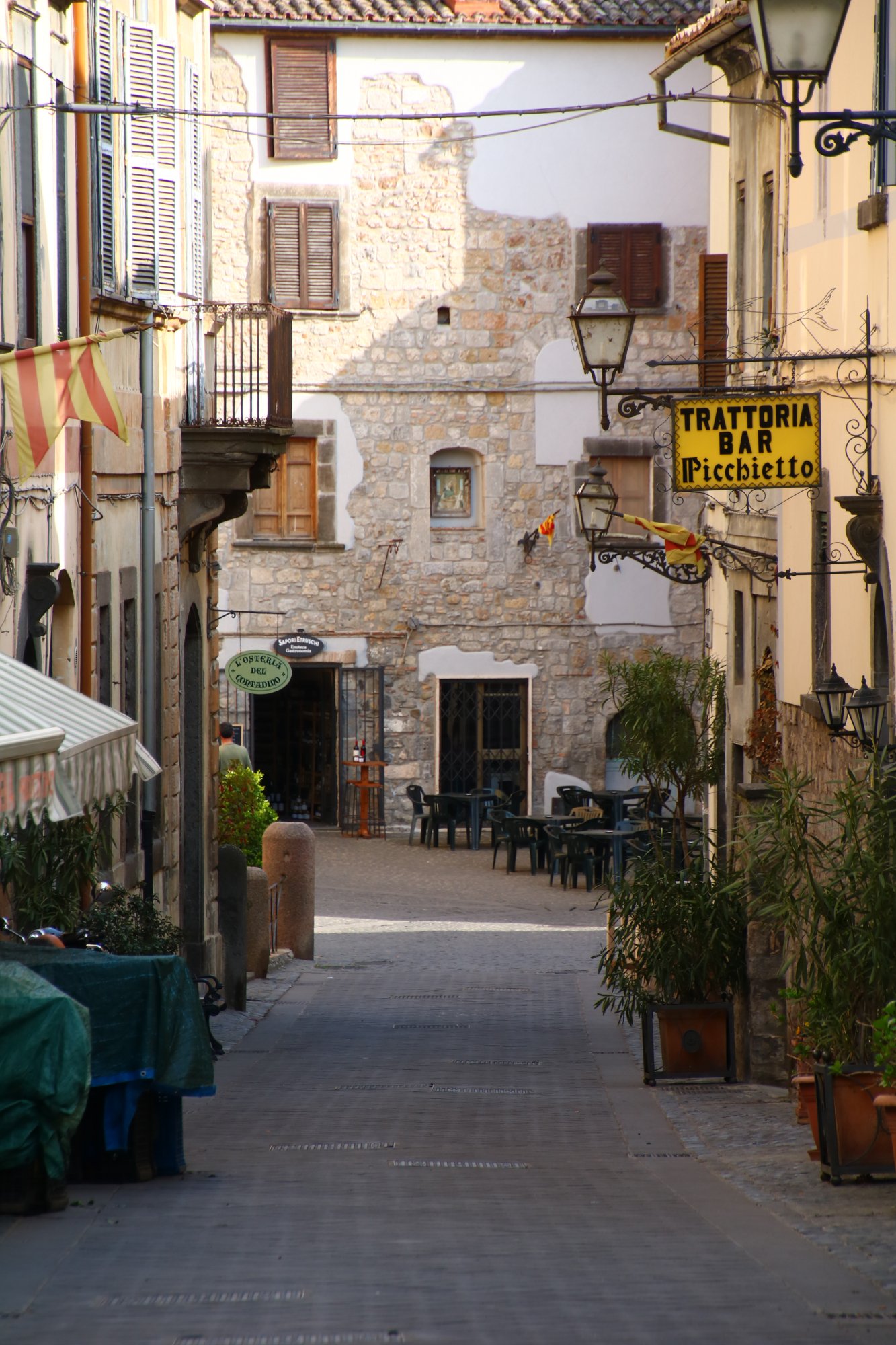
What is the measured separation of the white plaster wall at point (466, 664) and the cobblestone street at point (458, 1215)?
14.8 m

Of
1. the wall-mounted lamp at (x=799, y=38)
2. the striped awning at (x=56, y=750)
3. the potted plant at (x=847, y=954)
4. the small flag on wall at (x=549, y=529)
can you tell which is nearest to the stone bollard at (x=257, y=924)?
the striped awning at (x=56, y=750)

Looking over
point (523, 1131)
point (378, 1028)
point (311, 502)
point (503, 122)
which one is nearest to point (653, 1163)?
point (523, 1131)

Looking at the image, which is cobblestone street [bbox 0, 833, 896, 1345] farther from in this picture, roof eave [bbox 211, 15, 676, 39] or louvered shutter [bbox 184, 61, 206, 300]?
roof eave [bbox 211, 15, 676, 39]

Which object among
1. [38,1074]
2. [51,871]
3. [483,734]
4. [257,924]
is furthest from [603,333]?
[483,734]

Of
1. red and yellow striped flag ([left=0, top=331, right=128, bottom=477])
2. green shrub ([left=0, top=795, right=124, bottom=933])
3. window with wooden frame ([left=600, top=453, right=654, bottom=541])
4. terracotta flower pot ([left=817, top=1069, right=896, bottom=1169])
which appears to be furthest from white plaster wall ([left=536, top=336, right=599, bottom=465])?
terracotta flower pot ([left=817, top=1069, right=896, bottom=1169])

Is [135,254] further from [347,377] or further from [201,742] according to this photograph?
[347,377]

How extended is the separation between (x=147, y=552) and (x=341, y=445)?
1583 centimetres

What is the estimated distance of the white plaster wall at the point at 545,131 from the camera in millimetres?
30312

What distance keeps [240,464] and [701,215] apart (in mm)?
16120

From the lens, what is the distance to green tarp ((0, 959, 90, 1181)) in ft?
24.5

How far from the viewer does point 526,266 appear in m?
30.6

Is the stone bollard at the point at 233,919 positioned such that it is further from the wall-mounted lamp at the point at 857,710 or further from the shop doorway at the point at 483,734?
the shop doorway at the point at 483,734

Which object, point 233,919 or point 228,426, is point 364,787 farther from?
point 228,426

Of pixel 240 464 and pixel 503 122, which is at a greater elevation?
pixel 503 122
